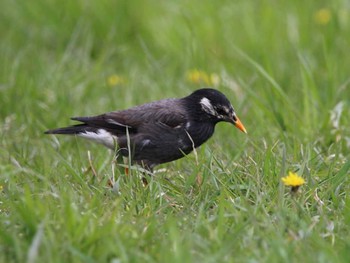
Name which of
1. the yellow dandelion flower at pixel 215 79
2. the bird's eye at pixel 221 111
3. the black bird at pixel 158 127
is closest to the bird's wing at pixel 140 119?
the black bird at pixel 158 127

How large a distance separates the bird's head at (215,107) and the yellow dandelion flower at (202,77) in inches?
40.6

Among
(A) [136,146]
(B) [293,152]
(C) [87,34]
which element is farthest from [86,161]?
(C) [87,34]

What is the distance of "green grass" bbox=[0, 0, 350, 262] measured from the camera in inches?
157

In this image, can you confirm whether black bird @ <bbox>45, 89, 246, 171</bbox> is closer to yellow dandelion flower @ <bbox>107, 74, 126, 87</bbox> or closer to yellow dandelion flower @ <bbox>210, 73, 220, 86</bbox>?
yellow dandelion flower @ <bbox>210, 73, 220, 86</bbox>

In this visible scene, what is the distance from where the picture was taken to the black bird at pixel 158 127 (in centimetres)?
604

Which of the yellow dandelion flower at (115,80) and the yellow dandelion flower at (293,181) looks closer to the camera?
the yellow dandelion flower at (293,181)

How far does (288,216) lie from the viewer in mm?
4355

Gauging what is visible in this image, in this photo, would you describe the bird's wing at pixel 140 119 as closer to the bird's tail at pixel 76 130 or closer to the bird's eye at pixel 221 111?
the bird's tail at pixel 76 130

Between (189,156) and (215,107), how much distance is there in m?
0.72

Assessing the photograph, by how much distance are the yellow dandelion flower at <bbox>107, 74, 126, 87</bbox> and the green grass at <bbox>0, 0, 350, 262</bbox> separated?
2.6 inches

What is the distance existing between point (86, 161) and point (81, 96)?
66.0 inches

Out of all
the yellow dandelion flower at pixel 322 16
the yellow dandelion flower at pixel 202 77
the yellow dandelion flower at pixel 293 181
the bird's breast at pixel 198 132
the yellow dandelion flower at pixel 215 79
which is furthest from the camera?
the yellow dandelion flower at pixel 322 16

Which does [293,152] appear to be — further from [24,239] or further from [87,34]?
[87,34]

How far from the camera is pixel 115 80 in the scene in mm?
7977
